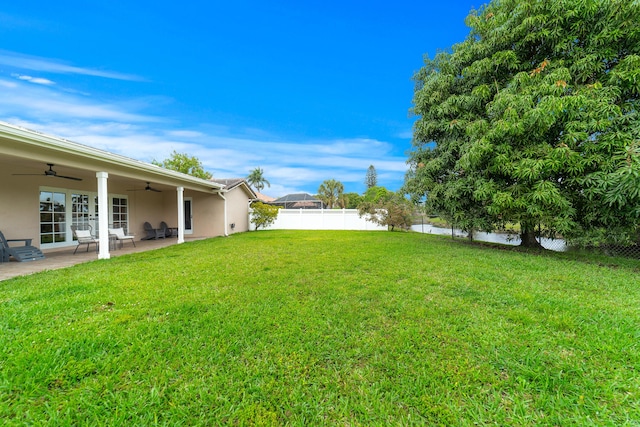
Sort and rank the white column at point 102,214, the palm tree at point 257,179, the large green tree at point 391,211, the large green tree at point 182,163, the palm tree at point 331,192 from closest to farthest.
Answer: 1. the white column at point 102,214
2. the large green tree at point 391,211
3. the large green tree at point 182,163
4. the palm tree at point 331,192
5. the palm tree at point 257,179

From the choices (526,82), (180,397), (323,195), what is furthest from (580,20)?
(323,195)

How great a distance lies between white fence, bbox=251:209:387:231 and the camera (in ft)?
57.0

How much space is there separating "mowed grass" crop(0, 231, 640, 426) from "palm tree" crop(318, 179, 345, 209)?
39243 millimetres

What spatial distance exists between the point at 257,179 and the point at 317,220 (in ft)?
115

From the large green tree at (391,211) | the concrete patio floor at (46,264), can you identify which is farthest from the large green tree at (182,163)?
the concrete patio floor at (46,264)

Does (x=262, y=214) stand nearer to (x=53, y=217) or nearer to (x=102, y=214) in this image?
(x=53, y=217)

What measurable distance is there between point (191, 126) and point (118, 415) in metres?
21.4

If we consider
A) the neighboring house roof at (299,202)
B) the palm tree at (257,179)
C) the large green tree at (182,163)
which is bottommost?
the neighboring house roof at (299,202)

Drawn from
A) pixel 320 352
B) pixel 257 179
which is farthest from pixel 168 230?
pixel 257 179

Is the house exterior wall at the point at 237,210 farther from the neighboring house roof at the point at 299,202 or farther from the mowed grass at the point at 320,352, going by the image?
the neighboring house roof at the point at 299,202

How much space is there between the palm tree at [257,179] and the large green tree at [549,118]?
144ft

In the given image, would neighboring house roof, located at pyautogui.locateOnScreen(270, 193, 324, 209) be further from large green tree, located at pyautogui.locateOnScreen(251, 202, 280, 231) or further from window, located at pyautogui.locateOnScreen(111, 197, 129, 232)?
window, located at pyautogui.locateOnScreen(111, 197, 129, 232)

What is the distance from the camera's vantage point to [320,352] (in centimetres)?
242

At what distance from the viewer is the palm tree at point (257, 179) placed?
162 ft
